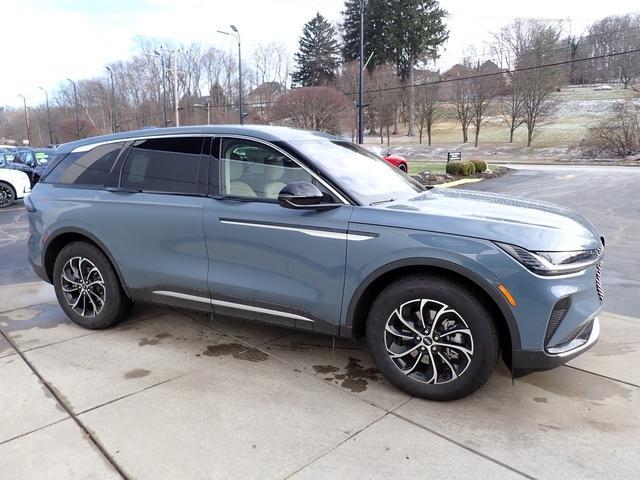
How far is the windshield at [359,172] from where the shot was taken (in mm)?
3365

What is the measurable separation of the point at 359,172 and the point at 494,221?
1.12 m

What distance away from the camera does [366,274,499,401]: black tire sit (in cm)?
286

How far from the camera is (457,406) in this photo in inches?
119

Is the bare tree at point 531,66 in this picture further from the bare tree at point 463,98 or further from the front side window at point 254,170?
the front side window at point 254,170

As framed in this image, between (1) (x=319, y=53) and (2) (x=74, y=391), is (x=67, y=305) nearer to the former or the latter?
(2) (x=74, y=391)

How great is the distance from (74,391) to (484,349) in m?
2.63

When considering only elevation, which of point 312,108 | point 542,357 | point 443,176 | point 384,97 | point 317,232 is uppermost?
point 384,97

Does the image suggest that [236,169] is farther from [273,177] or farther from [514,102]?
[514,102]

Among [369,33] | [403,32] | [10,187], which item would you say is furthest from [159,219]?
[369,33]

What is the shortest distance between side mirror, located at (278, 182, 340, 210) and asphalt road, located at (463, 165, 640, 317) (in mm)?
3328

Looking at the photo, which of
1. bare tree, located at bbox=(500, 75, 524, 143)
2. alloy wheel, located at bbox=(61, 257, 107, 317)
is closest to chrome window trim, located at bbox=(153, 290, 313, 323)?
alloy wheel, located at bbox=(61, 257, 107, 317)

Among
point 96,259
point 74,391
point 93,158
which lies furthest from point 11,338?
point 93,158

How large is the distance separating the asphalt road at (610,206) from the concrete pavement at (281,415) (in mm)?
1296

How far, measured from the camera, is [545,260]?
Result: 8.92 feet
